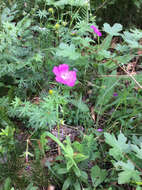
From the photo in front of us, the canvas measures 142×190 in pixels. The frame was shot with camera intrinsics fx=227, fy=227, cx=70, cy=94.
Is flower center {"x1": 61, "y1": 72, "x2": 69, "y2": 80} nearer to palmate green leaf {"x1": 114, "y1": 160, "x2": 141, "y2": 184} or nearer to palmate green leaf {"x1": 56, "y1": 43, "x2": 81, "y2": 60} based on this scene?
palmate green leaf {"x1": 56, "y1": 43, "x2": 81, "y2": 60}

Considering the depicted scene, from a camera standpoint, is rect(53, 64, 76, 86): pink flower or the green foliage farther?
rect(53, 64, 76, 86): pink flower

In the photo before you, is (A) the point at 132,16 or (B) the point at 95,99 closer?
(B) the point at 95,99

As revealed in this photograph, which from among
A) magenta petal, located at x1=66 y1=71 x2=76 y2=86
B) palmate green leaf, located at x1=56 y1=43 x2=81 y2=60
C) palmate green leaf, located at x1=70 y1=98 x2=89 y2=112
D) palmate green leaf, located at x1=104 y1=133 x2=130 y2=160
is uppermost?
palmate green leaf, located at x1=56 y1=43 x2=81 y2=60

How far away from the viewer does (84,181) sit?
1.32 meters

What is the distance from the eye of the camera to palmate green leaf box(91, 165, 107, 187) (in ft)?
4.43

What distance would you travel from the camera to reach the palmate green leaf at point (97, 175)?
1352 mm

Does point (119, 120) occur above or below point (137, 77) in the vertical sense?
below

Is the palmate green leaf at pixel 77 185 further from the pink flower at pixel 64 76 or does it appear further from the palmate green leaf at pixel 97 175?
the pink flower at pixel 64 76

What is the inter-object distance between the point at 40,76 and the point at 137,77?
0.77m

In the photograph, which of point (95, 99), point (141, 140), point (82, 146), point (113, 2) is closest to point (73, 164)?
point (82, 146)

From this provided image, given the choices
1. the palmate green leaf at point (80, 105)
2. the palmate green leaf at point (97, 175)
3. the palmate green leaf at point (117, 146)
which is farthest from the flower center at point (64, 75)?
the palmate green leaf at point (97, 175)

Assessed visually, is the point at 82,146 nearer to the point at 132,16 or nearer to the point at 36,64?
the point at 36,64

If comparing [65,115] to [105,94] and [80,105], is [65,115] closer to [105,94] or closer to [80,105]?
[80,105]

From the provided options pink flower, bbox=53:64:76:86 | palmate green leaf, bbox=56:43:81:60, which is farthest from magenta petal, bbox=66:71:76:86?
palmate green leaf, bbox=56:43:81:60
